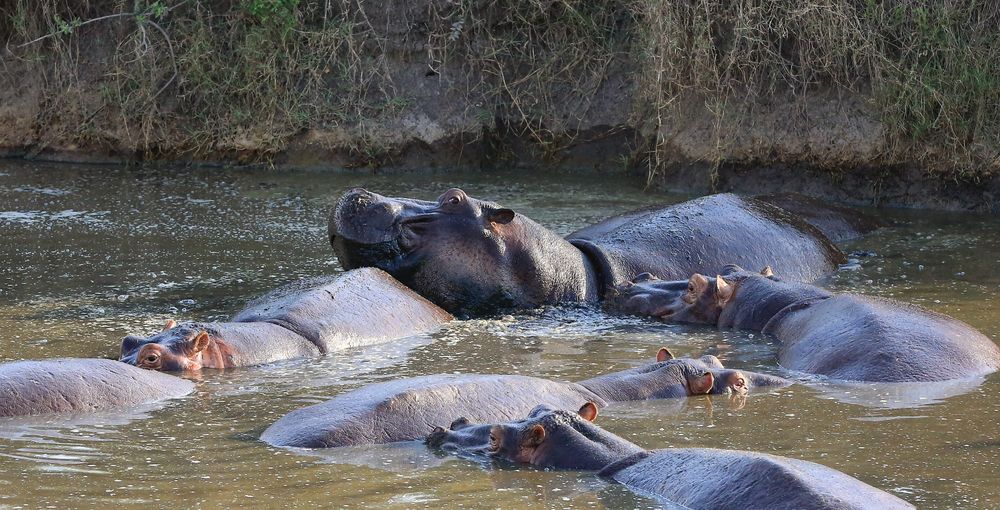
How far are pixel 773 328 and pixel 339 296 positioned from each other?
206cm

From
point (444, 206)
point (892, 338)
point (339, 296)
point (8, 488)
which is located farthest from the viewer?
point (444, 206)

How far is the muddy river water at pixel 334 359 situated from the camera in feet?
14.4

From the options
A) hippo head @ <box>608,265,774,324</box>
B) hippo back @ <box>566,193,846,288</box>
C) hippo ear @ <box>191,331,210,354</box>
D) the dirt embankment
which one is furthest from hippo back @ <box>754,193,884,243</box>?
hippo ear @ <box>191,331,210,354</box>

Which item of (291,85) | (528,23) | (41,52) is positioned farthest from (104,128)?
(528,23)

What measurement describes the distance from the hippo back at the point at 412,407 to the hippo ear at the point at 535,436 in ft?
1.39

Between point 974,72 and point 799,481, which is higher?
point 974,72

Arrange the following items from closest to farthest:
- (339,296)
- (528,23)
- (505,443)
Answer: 1. (505,443)
2. (339,296)
3. (528,23)

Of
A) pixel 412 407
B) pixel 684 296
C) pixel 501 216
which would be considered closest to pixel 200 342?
pixel 412 407

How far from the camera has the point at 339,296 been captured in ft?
22.3

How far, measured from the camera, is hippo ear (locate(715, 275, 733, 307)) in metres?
7.30

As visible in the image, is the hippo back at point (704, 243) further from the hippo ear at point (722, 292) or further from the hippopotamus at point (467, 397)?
the hippopotamus at point (467, 397)

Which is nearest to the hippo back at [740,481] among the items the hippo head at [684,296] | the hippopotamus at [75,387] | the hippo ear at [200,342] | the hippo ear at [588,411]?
the hippo ear at [588,411]

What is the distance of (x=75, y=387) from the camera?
527 centimetres

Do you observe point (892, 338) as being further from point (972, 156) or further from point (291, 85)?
point (291, 85)
